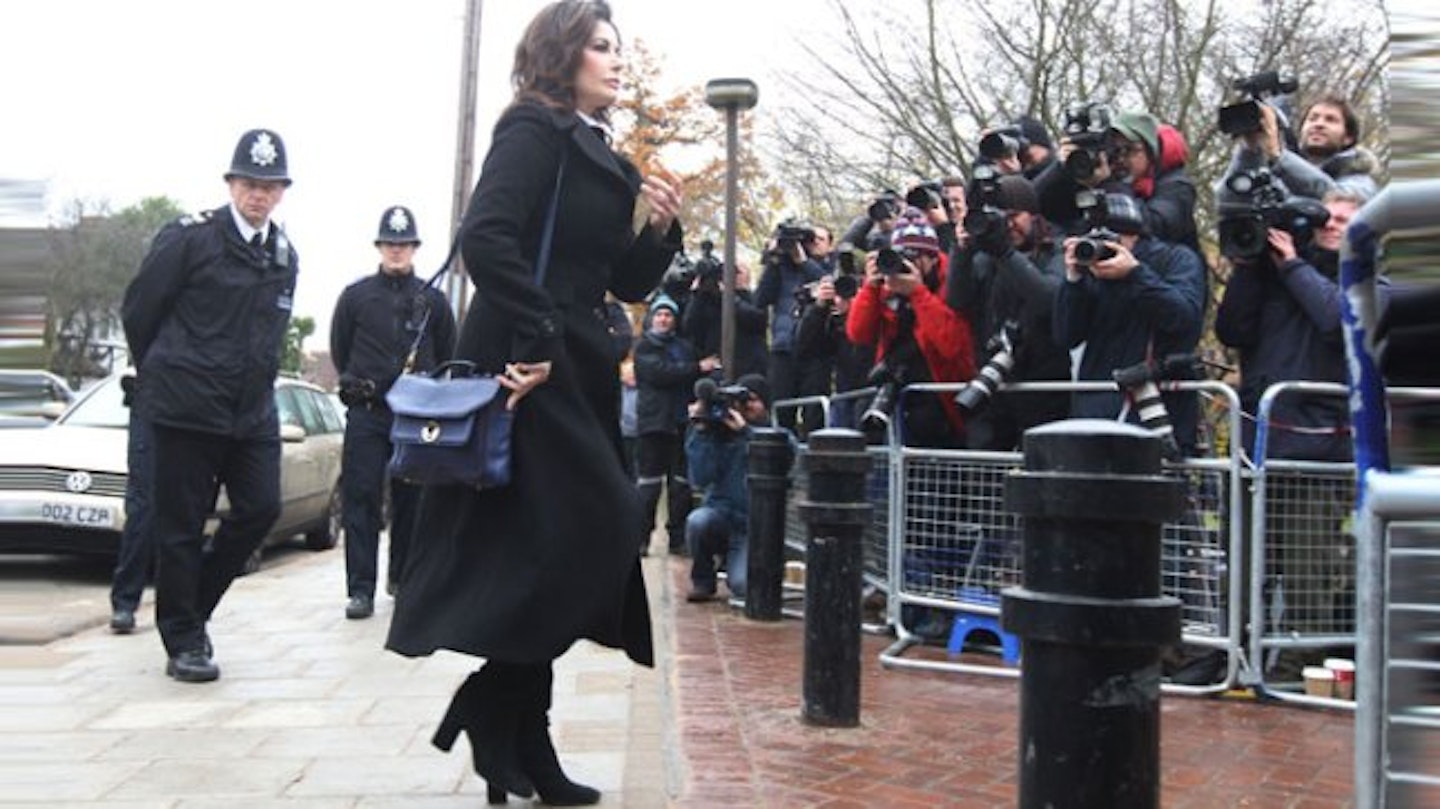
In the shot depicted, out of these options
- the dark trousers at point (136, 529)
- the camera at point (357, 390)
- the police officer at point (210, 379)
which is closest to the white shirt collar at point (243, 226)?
the police officer at point (210, 379)

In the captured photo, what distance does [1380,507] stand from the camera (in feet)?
4.71

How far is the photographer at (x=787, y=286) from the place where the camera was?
8.72 m

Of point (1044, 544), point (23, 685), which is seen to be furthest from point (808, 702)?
point (23, 685)

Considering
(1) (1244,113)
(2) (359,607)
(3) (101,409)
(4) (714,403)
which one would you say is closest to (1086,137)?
(1) (1244,113)

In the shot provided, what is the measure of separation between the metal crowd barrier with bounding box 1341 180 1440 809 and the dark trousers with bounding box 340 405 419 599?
631 centimetres

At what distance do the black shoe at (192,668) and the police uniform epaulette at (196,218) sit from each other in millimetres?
1793

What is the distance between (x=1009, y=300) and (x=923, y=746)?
2.45 meters

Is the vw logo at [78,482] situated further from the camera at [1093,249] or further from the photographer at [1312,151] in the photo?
the photographer at [1312,151]

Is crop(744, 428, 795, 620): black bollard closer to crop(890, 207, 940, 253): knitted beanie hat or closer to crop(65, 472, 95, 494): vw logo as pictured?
crop(890, 207, 940, 253): knitted beanie hat

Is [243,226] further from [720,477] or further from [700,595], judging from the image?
[700,595]

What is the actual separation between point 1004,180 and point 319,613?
4533 mm

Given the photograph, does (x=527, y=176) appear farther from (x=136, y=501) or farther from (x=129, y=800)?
(x=136, y=501)

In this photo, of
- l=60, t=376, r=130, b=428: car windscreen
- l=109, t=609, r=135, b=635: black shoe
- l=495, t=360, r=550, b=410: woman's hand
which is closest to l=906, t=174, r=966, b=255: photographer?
l=495, t=360, r=550, b=410: woman's hand

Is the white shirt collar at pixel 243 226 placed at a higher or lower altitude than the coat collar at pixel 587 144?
higher
